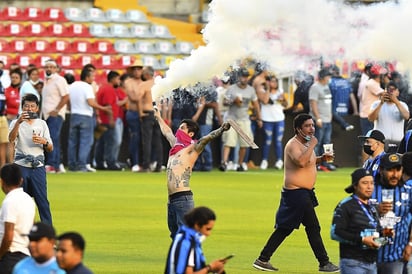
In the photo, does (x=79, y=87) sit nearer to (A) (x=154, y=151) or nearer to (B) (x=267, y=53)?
(A) (x=154, y=151)

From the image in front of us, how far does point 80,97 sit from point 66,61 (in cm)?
757

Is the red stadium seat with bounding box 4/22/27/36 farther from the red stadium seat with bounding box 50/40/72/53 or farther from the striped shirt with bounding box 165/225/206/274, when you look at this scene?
the striped shirt with bounding box 165/225/206/274

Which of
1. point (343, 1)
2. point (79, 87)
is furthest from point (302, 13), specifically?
point (79, 87)

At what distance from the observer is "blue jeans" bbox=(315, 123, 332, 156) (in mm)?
30328

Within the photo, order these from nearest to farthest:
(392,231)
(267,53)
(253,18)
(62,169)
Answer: (392,231) < (253,18) < (267,53) < (62,169)

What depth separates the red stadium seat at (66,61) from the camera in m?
35.4

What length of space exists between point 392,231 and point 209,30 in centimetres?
587

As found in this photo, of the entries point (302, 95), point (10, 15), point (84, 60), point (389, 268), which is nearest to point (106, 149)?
point (302, 95)

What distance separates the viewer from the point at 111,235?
18.0 meters

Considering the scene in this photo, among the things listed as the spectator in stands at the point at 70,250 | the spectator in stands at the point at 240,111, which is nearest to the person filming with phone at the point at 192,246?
the spectator in stands at the point at 70,250

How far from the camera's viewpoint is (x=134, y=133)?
96.7 feet

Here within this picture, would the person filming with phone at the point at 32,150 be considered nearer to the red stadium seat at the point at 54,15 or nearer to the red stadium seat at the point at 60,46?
the red stadium seat at the point at 60,46

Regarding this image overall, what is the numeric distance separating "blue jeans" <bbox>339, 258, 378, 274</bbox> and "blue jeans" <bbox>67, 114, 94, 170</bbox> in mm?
17404

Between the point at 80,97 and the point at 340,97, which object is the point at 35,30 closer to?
the point at 80,97
